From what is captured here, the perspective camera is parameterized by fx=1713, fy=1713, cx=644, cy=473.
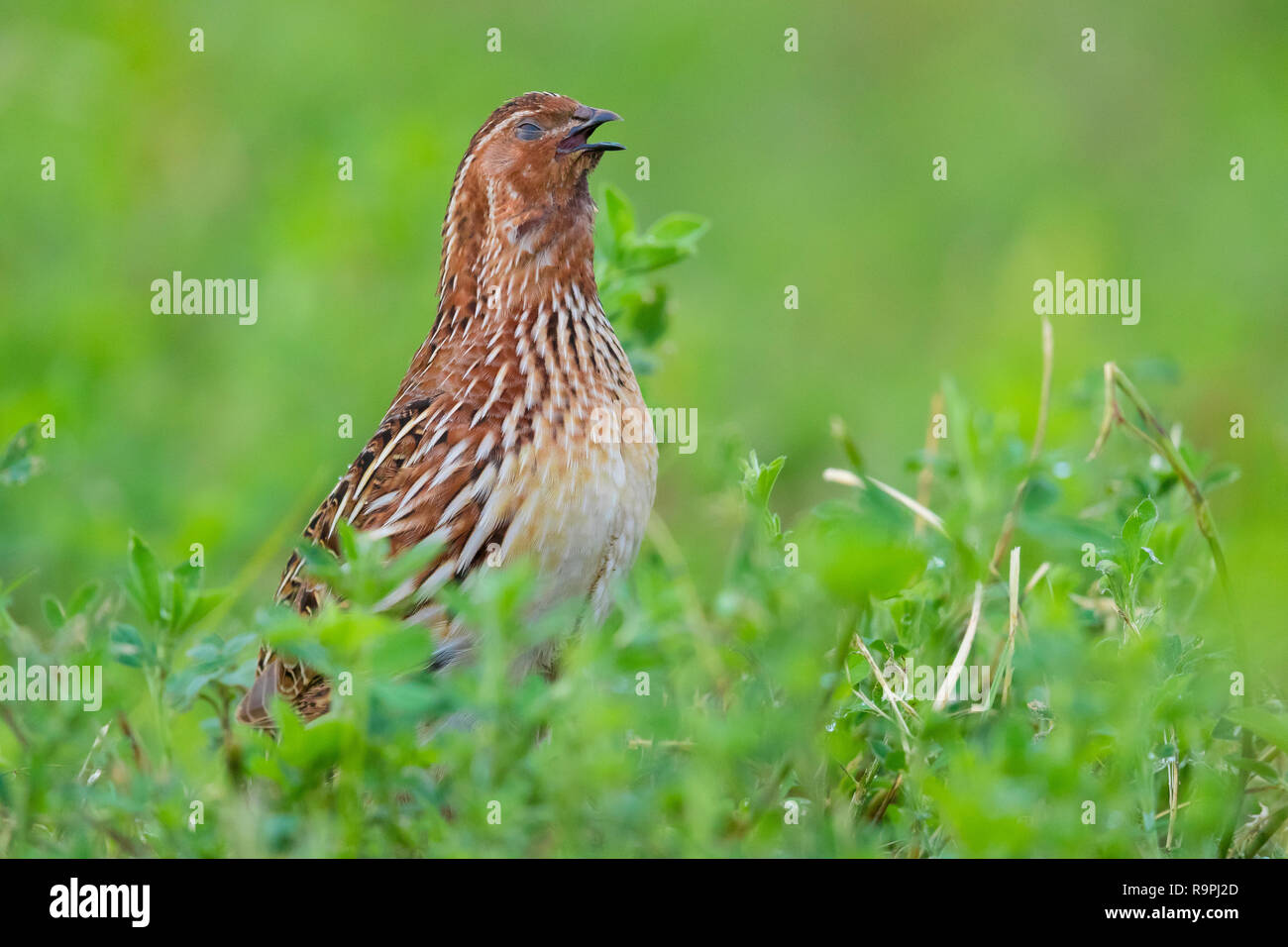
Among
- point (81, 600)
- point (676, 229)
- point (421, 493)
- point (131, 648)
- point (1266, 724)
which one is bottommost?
point (1266, 724)

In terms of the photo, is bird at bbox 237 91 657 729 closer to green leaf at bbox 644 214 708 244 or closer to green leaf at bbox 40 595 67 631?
green leaf at bbox 644 214 708 244

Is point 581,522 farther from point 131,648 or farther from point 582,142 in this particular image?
point 582,142

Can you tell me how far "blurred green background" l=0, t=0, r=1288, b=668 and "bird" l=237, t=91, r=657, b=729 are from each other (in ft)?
5.20

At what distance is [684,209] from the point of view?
36.0ft

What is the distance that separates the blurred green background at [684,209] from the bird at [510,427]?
1586mm

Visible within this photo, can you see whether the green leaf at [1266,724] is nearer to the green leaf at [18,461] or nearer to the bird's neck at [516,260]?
the bird's neck at [516,260]

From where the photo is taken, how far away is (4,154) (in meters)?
9.91

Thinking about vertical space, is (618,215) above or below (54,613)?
above

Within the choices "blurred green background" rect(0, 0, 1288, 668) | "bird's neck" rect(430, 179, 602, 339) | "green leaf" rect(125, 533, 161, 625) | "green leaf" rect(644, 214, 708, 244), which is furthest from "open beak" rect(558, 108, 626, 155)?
"green leaf" rect(125, 533, 161, 625)

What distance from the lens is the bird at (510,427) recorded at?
15.1ft

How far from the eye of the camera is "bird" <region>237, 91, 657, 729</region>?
15.1 ft

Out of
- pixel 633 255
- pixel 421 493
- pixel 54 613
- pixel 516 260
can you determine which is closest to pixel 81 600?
pixel 54 613

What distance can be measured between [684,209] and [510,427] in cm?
644

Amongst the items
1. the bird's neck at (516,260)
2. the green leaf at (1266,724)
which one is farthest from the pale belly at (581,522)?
the green leaf at (1266,724)
